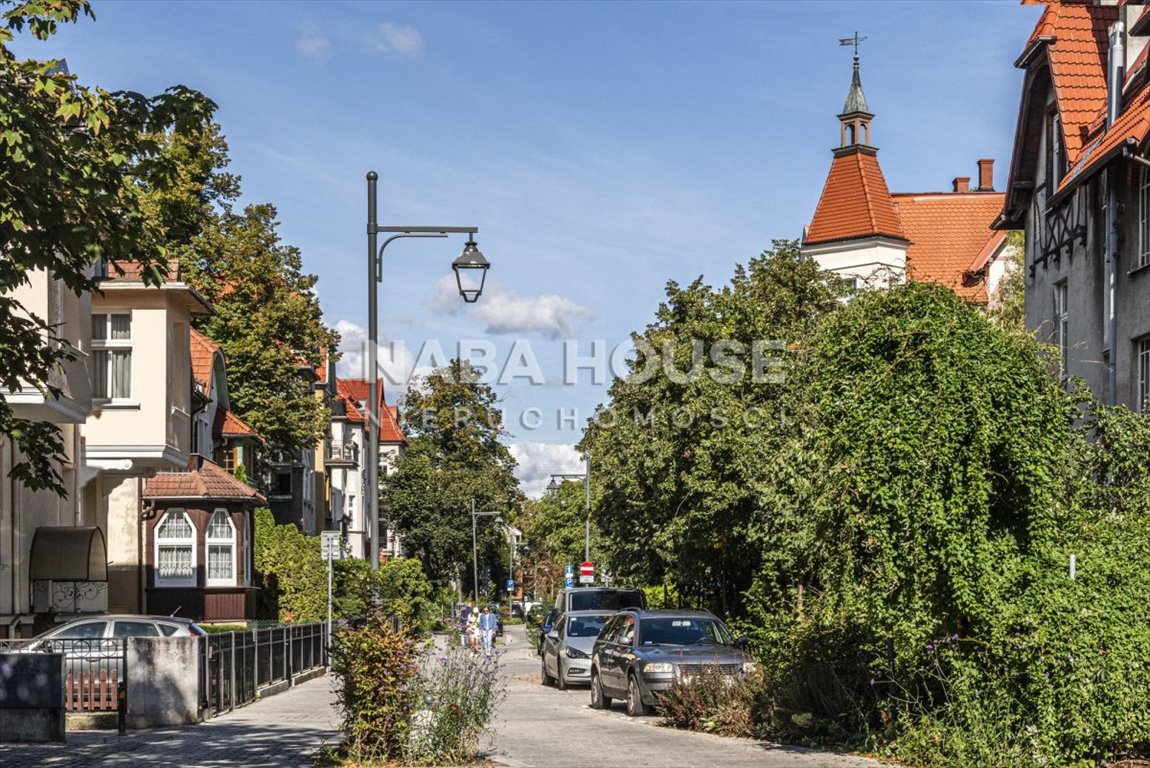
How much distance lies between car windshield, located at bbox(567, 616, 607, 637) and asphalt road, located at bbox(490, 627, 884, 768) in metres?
6.57

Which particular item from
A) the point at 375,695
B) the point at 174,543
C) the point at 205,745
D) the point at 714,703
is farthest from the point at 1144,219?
the point at 174,543

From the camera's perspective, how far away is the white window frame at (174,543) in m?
42.1

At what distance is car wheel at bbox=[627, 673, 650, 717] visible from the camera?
872 inches

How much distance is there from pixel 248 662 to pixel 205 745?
8.19m

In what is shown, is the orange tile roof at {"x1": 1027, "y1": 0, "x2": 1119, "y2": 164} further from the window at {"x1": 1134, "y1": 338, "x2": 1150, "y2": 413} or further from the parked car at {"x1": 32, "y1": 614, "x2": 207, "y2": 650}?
the parked car at {"x1": 32, "y1": 614, "x2": 207, "y2": 650}

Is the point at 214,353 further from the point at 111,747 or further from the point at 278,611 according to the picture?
the point at 111,747

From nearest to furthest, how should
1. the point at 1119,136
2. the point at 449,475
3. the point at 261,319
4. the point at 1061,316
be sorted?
the point at 1119,136
the point at 1061,316
the point at 261,319
the point at 449,475

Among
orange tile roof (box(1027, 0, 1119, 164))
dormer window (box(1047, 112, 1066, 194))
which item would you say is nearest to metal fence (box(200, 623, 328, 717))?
dormer window (box(1047, 112, 1066, 194))

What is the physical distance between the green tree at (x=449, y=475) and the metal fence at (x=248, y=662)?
58.1 metres

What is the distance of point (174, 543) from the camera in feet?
139

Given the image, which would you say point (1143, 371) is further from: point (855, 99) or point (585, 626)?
point (855, 99)

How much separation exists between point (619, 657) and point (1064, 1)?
57.3ft

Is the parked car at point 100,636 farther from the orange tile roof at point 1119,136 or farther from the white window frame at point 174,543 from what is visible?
the orange tile roof at point 1119,136

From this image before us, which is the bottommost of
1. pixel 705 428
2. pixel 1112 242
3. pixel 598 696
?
pixel 598 696
